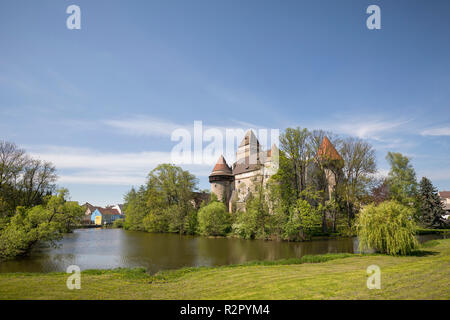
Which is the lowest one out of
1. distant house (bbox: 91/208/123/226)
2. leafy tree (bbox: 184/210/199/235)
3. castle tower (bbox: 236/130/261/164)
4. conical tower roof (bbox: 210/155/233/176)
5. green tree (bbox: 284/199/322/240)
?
distant house (bbox: 91/208/123/226)

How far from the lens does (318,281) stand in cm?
795

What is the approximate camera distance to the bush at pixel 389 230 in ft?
46.4

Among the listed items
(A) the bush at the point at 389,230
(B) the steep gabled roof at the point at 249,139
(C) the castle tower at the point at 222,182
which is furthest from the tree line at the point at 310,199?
(B) the steep gabled roof at the point at 249,139

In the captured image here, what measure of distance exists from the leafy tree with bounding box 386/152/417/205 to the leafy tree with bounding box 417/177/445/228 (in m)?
1.45

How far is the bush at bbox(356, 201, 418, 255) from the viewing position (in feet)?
46.4

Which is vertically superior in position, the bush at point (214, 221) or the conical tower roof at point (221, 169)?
the conical tower roof at point (221, 169)

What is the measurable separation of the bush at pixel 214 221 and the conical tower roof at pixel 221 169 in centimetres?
1065

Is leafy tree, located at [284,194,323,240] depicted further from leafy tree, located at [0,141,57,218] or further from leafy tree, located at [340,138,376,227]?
leafy tree, located at [0,141,57,218]

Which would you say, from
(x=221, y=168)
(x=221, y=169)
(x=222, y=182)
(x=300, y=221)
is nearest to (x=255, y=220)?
(x=300, y=221)

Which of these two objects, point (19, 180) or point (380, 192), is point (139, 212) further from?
point (380, 192)

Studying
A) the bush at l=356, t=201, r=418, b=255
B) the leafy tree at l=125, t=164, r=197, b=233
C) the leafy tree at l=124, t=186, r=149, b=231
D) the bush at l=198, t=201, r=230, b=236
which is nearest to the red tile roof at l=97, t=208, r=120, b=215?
the leafy tree at l=124, t=186, r=149, b=231

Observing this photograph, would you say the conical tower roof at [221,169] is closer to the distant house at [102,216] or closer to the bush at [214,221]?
the bush at [214,221]
